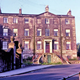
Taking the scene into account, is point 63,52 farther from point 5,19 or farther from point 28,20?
point 5,19

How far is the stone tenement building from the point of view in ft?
121

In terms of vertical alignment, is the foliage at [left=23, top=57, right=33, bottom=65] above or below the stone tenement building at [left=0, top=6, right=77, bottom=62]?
below

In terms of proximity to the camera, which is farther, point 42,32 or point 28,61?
point 42,32

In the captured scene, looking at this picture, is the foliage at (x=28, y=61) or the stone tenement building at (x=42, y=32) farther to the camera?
the stone tenement building at (x=42, y=32)

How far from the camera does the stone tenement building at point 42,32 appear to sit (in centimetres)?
3681

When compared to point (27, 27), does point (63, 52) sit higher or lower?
lower

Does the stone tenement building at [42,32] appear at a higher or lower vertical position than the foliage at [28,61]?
higher

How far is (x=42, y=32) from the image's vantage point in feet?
123

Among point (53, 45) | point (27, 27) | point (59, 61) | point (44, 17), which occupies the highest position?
point (44, 17)

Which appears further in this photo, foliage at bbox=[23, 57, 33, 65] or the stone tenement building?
the stone tenement building

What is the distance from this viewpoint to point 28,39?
36938 millimetres

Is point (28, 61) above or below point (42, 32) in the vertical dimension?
below

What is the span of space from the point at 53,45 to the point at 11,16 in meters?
13.5

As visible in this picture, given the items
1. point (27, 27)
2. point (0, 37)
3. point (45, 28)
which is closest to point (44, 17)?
point (45, 28)
